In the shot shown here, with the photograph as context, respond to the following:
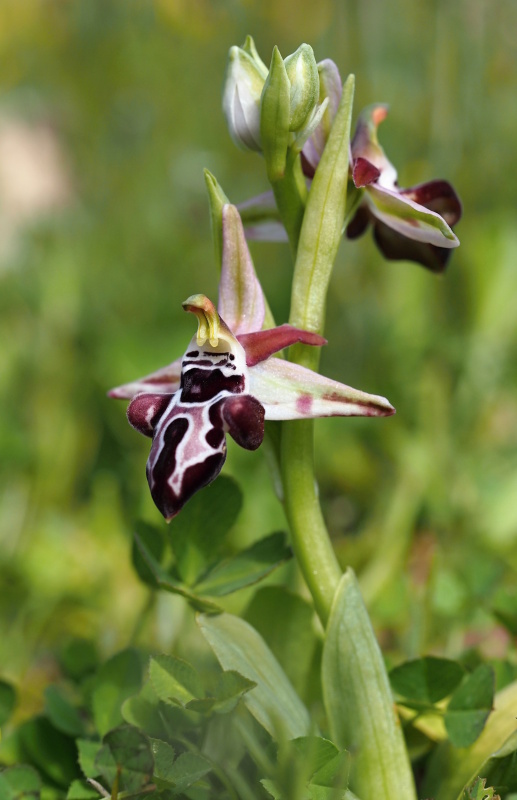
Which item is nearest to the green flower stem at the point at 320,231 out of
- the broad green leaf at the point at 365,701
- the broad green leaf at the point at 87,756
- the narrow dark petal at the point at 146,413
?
the narrow dark petal at the point at 146,413

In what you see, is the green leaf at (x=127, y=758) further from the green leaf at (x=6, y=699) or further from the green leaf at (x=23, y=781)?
the green leaf at (x=6, y=699)

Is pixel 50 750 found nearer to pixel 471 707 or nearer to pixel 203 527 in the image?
pixel 203 527

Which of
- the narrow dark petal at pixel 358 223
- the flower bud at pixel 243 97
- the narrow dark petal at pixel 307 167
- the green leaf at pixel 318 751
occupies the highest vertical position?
the flower bud at pixel 243 97

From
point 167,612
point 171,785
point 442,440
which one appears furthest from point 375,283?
point 171,785

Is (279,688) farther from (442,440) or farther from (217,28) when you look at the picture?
(217,28)

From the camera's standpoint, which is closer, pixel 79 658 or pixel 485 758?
pixel 485 758

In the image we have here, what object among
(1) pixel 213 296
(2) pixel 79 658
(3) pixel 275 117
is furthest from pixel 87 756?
(1) pixel 213 296

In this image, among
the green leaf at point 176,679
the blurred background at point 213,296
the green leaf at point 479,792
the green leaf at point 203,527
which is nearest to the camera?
the green leaf at point 479,792
